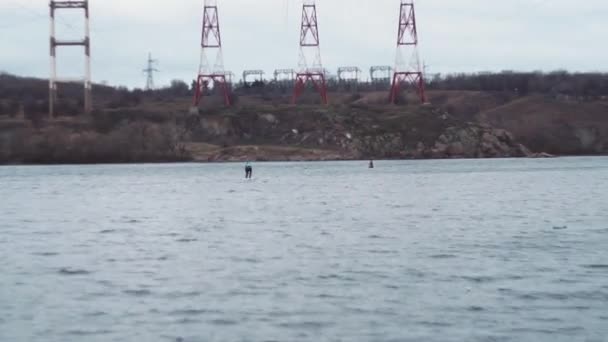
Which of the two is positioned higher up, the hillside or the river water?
the hillside

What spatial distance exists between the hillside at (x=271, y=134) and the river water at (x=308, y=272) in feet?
275

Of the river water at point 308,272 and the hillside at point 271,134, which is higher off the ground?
the hillside at point 271,134

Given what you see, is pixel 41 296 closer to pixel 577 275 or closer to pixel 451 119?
pixel 577 275

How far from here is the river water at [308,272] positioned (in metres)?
19.3

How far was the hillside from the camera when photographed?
13375 centimetres

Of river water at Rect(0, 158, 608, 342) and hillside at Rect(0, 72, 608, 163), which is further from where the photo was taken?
hillside at Rect(0, 72, 608, 163)

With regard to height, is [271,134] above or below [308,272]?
above

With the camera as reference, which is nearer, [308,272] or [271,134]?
[308,272]

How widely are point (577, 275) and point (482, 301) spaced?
4008 millimetres

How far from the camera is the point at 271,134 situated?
141500 mm

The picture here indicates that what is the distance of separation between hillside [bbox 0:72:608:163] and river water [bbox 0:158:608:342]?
8395 cm

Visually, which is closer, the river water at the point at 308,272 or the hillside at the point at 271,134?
the river water at the point at 308,272

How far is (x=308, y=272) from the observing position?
83.6 feet

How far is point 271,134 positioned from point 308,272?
116m
